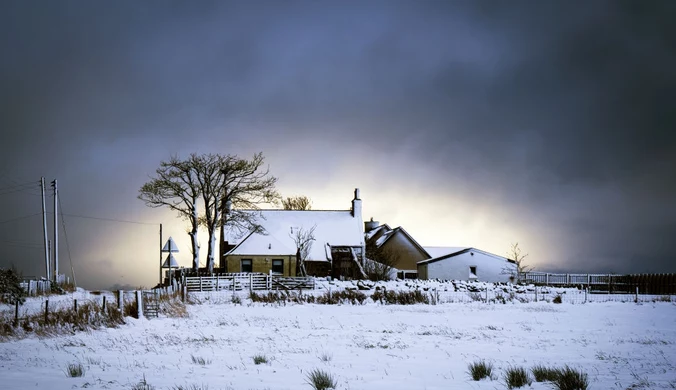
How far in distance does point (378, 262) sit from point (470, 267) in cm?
1055

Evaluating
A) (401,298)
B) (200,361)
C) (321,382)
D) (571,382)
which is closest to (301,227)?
(401,298)

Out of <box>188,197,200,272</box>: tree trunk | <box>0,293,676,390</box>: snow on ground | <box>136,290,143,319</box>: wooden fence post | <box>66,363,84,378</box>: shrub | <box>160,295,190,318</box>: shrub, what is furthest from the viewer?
<box>188,197,200,272</box>: tree trunk

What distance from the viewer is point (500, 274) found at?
6106 cm

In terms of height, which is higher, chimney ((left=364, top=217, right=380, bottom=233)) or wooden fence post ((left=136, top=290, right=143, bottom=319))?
chimney ((left=364, top=217, right=380, bottom=233))

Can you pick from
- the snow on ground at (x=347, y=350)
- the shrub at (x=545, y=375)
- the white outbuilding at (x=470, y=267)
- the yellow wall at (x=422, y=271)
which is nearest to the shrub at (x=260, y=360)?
the snow on ground at (x=347, y=350)

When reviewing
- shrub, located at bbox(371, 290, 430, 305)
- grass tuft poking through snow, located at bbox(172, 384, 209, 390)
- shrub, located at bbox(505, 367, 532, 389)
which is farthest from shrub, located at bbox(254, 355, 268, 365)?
shrub, located at bbox(371, 290, 430, 305)

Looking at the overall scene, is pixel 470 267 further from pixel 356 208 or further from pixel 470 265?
pixel 356 208

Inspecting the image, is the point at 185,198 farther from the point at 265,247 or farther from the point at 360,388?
the point at 360,388

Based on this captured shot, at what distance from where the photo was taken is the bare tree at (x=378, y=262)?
173ft

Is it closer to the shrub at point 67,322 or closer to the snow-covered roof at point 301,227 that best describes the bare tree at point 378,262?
the snow-covered roof at point 301,227

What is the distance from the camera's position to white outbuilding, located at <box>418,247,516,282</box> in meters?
60.6

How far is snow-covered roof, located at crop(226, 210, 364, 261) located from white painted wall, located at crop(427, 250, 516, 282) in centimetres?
881

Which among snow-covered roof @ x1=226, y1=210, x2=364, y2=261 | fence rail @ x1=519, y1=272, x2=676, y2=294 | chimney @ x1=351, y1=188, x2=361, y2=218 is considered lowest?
fence rail @ x1=519, y1=272, x2=676, y2=294

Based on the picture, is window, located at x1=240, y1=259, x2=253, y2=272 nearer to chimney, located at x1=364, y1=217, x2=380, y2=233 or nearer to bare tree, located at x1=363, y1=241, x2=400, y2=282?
bare tree, located at x1=363, y1=241, x2=400, y2=282
